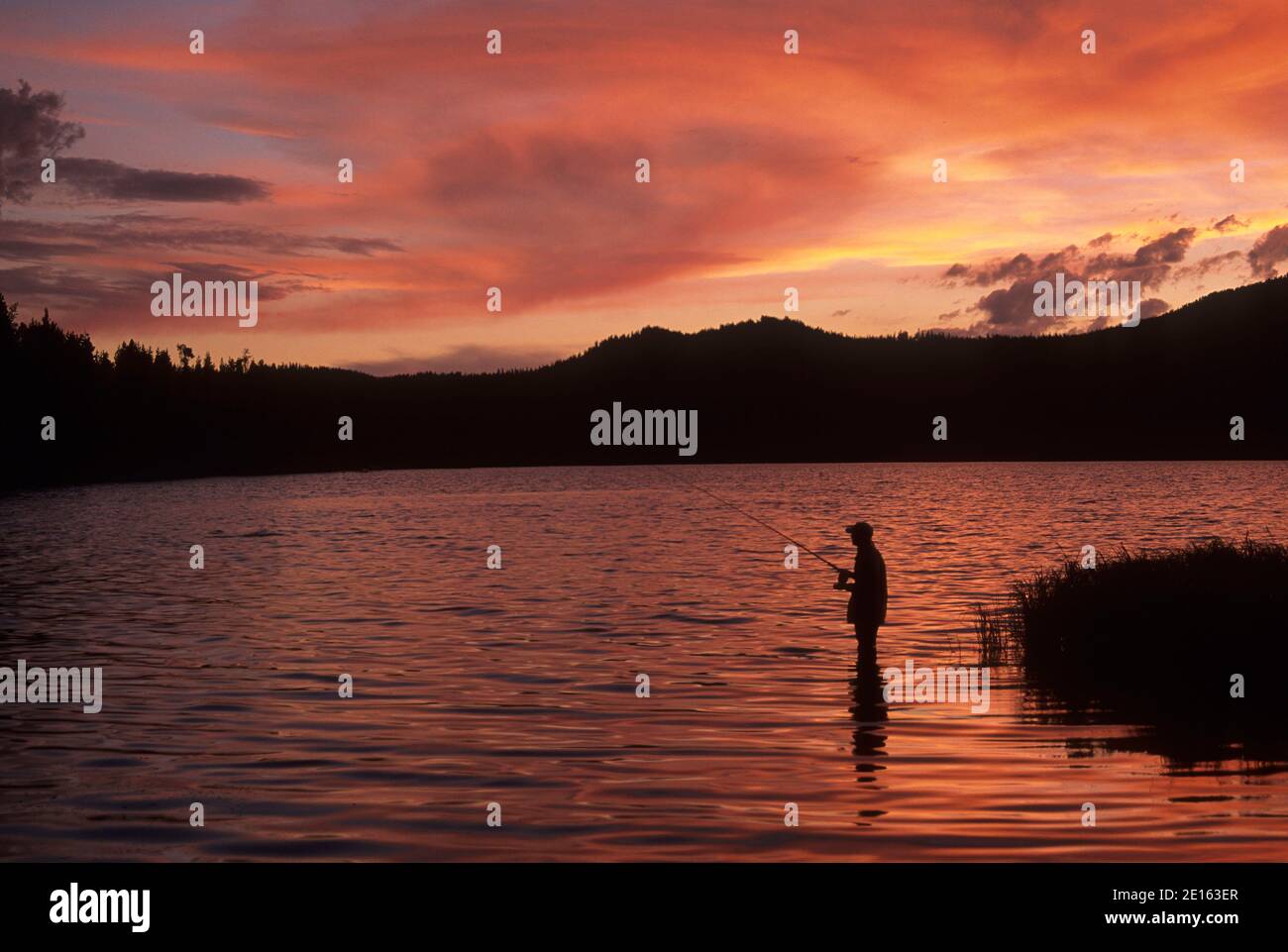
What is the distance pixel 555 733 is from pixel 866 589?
5.68 m

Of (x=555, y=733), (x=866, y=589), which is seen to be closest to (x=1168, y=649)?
(x=866, y=589)

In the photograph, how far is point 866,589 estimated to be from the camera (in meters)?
19.1

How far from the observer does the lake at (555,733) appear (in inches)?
435

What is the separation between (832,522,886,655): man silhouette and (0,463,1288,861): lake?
917mm

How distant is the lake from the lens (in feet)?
36.2

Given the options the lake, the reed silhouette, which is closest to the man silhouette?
the lake

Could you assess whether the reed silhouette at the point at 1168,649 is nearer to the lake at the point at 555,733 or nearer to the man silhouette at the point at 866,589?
the lake at the point at 555,733

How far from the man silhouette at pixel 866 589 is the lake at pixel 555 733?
92cm

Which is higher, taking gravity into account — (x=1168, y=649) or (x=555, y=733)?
(x=1168, y=649)

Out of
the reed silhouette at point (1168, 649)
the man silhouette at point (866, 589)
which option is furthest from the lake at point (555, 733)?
the man silhouette at point (866, 589)

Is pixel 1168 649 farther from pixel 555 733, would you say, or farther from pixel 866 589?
pixel 555 733

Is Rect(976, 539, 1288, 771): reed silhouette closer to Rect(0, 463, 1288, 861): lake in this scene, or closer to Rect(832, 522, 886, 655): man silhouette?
Rect(0, 463, 1288, 861): lake
